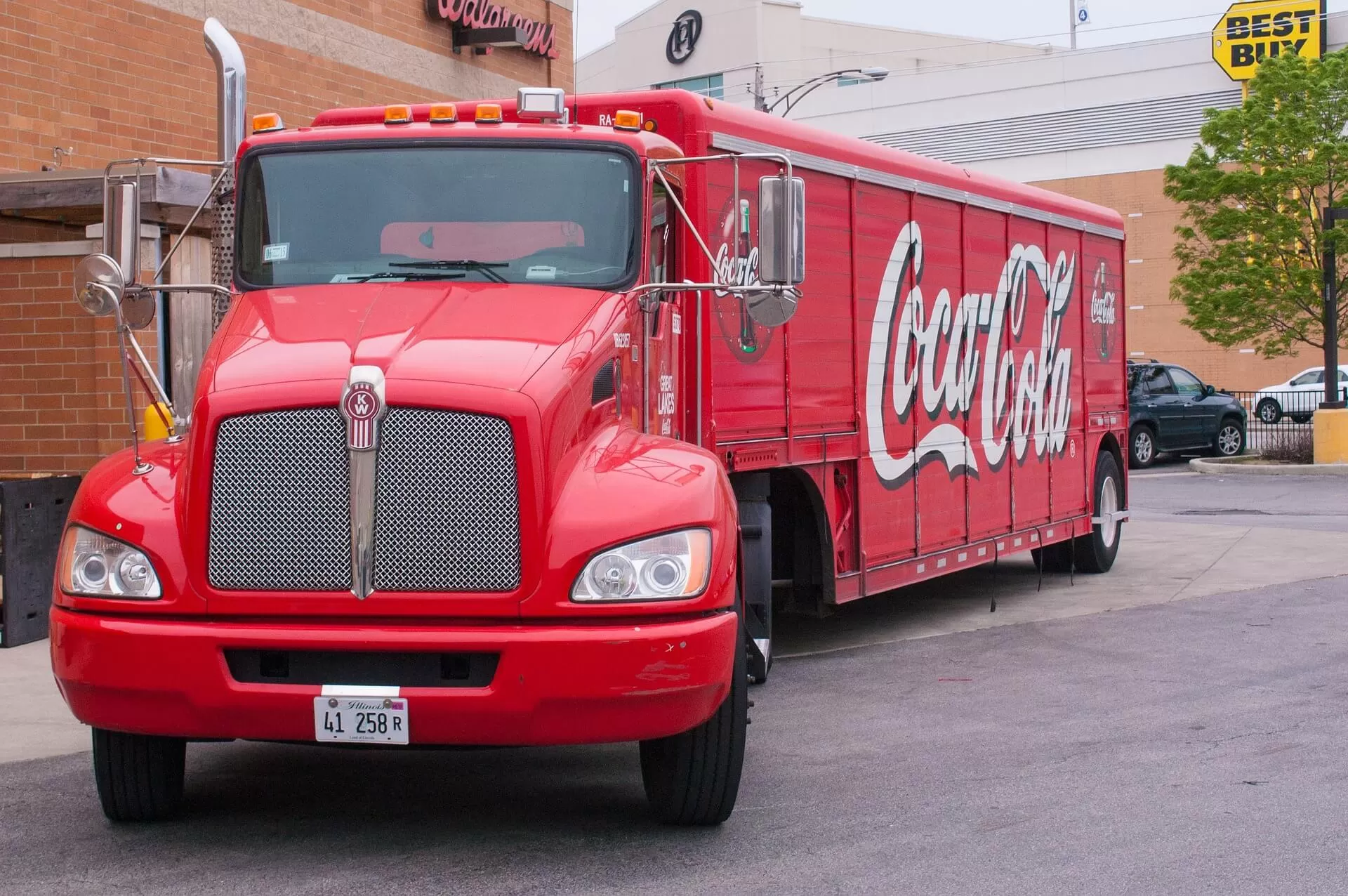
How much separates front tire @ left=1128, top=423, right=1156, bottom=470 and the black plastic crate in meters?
23.4

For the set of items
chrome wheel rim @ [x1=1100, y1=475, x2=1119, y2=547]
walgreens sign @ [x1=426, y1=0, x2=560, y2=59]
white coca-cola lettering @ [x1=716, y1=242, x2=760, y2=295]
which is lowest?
chrome wheel rim @ [x1=1100, y1=475, x2=1119, y2=547]

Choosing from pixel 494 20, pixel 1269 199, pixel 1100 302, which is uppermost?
pixel 494 20

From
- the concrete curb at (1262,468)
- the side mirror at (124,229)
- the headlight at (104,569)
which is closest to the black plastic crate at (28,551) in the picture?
Result: the side mirror at (124,229)

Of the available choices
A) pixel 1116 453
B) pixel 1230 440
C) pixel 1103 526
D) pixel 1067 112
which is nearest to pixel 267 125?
pixel 1103 526

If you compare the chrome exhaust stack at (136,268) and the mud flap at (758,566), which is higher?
the chrome exhaust stack at (136,268)

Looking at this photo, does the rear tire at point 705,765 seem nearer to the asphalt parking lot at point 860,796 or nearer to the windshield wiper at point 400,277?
the asphalt parking lot at point 860,796

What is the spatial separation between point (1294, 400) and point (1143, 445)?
15.5 metres

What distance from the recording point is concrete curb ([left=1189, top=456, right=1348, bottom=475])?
2753 cm

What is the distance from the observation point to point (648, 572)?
544cm

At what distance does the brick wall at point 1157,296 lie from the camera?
187 feet

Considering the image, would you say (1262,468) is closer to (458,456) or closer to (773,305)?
(773,305)

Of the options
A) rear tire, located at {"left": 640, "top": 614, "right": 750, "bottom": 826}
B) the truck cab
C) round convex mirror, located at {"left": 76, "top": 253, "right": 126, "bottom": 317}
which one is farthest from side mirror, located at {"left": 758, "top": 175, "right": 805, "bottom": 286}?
round convex mirror, located at {"left": 76, "top": 253, "right": 126, "bottom": 317}

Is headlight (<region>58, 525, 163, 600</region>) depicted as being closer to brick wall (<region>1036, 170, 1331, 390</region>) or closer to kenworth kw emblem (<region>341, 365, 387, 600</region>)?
kenworth kw emblem (<region>341, 365, 387, 600</region>)

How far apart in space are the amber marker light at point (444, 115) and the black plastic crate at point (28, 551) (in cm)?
480
